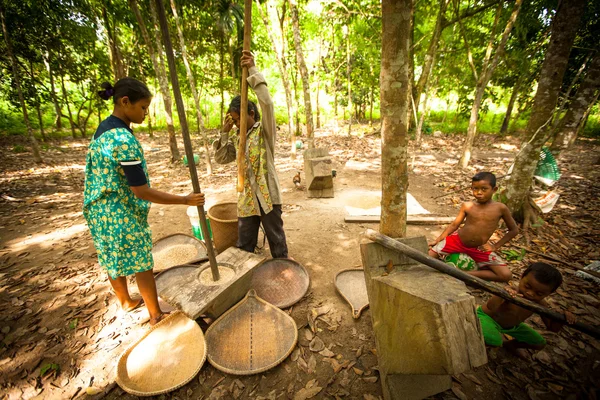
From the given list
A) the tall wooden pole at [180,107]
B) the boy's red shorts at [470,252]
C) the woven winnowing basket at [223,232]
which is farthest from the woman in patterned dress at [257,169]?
the boy's red shorts at [470,252]

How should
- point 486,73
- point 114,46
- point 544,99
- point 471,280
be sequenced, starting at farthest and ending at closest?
point 114,46, point 486,73, point 544,99, point 471,280

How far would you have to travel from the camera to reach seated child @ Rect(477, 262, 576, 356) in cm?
189

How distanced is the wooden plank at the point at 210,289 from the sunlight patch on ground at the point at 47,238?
276 centimetres

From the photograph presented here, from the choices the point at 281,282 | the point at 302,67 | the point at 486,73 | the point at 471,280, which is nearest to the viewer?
the point at 471,280

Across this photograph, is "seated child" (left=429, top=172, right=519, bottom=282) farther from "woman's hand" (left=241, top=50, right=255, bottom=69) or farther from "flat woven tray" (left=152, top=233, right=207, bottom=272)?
"flat woven tray" (left=152, top=233, right=207, bottom=272)

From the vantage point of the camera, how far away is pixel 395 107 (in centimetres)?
170

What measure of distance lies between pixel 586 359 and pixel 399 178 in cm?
230

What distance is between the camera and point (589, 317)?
2441mm

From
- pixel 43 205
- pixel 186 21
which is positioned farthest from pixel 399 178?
pixel 186 21

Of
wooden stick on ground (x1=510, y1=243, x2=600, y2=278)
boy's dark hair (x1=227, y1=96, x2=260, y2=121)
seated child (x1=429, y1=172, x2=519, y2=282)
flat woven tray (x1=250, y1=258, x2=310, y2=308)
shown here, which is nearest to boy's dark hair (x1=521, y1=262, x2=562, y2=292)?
seated child (x1=429, y1=172, x2=519, y2=282)

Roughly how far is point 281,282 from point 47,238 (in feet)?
13.9

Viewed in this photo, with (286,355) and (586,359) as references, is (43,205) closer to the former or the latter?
(286,355)

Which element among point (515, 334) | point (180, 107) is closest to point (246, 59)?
point (180, 107)

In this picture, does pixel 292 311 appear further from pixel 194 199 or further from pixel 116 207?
pixel 116 207
